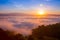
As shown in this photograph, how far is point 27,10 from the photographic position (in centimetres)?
131

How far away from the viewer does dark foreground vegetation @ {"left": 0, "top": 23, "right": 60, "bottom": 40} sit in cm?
127

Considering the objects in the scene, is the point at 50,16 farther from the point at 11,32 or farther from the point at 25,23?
the point at 11,32

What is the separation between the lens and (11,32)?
1303 mm

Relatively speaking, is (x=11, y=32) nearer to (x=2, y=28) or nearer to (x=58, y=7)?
(x=2, y=28)

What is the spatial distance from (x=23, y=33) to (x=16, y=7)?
26 centimetres

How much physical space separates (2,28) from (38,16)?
37 cm

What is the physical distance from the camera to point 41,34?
128cm

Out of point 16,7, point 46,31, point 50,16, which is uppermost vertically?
point 16,7

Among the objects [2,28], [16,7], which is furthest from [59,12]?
[2,28]

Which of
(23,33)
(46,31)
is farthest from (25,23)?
(46,31)

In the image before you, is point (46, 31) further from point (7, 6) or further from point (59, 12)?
point (7, 6)

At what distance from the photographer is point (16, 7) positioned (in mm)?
1321

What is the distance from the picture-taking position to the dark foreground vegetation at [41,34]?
1269 mm

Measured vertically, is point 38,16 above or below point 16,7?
below
